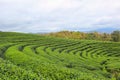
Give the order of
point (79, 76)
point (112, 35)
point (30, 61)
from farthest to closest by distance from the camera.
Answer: point (112, 35), point (30, 61), point (79, 76)

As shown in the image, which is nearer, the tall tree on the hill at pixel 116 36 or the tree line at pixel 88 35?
the tall tree on the hill at pixel 116 36

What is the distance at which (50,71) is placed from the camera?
804 inches

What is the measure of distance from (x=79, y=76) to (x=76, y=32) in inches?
4688

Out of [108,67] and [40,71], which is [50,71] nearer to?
[40,71]

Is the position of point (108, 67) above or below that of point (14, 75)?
below

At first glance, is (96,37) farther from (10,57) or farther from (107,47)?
(10,57)

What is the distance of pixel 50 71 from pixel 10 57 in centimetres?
914

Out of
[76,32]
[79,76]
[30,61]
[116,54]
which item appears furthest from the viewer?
[76,32]

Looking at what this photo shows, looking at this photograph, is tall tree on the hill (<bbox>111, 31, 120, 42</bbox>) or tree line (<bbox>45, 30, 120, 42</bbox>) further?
tree line (<bbox>45, 30, 120, 42</bbox>)

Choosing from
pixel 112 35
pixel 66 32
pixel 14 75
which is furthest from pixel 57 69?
pixel 66 32

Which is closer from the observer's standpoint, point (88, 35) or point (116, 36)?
point (116, 36)

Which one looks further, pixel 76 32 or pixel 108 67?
pixel 76 32

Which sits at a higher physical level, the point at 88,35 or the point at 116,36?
the point at 88,35

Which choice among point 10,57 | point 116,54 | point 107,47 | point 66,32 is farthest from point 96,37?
point 10,57
